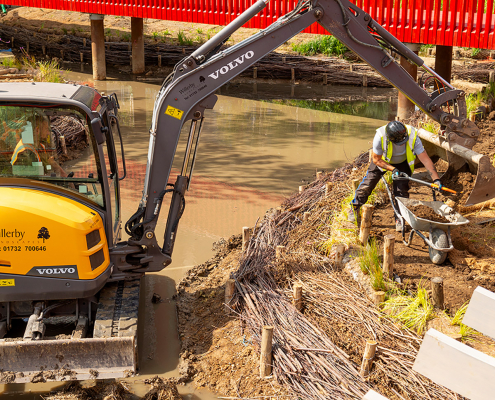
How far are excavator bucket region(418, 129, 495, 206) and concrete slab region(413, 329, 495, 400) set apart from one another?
5697mm

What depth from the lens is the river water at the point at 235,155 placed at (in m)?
6.79

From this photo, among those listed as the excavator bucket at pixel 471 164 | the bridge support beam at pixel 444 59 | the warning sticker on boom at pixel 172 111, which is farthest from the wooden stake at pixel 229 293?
the bridge support beam at pixel 444 59

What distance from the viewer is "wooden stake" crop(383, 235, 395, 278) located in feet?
19.4

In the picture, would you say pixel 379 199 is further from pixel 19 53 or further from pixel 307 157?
pixel 19 53

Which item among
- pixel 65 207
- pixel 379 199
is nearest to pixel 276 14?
pixel 379 199

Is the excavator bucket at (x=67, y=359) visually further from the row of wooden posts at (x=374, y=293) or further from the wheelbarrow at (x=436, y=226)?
the wheelbarrow at (x=436, y=226)

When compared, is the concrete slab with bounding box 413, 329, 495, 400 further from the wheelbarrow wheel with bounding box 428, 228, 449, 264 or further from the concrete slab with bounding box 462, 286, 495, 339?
the wheelbarrow wheel with bounding box 428, 228, 449, 264

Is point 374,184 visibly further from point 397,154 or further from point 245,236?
point 245,236

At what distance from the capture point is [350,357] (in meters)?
5.17

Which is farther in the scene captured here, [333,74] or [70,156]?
[333,74]

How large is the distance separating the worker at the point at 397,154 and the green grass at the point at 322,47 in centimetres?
1725

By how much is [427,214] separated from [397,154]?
1017 mm

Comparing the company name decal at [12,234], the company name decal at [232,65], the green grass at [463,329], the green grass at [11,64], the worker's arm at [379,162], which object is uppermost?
the company name decal at [232,65]

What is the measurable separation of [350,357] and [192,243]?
4.07 meters
